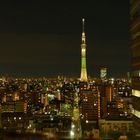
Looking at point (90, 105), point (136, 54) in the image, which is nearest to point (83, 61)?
point (90, 105)

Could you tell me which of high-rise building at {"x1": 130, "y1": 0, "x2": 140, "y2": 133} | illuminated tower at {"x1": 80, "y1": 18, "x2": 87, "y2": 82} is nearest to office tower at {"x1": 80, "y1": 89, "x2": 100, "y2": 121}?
illuminated tower at {"x1": 80, "y1": 18, "x2": 87, "y2": 82}

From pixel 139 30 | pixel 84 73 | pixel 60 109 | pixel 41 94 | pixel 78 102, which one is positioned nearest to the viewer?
pixel 139 30

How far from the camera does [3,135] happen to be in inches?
253

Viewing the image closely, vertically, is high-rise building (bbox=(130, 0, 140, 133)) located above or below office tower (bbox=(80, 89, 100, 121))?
above

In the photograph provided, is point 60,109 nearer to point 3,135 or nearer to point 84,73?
point 84,73

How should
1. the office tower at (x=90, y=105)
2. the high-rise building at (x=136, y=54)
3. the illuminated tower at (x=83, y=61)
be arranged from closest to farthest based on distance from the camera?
the high-rise building at (x=136, y=54) < the office tower at (x=90, y=105) < the illuminated tower at (x=83, y=61)

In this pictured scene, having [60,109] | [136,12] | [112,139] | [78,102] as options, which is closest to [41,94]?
[78,102]

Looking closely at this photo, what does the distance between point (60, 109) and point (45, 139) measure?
132 feet

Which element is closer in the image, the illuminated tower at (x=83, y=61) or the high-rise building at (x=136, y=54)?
the high-rise building at (x=136, y=54)

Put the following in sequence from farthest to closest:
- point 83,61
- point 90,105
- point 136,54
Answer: point 83,61 → point 90,105 → point 136,54

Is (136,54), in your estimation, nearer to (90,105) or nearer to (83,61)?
(90,105)

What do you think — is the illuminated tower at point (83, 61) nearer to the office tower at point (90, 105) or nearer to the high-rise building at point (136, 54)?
the office tower at point (90, 105)

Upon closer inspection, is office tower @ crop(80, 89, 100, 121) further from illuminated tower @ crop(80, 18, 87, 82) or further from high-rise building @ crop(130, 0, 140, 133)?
high-rise building @ crop(130, 0, 140, 133)

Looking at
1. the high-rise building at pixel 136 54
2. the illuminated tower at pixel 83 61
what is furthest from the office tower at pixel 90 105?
the high-rise building at pixel 136 54
